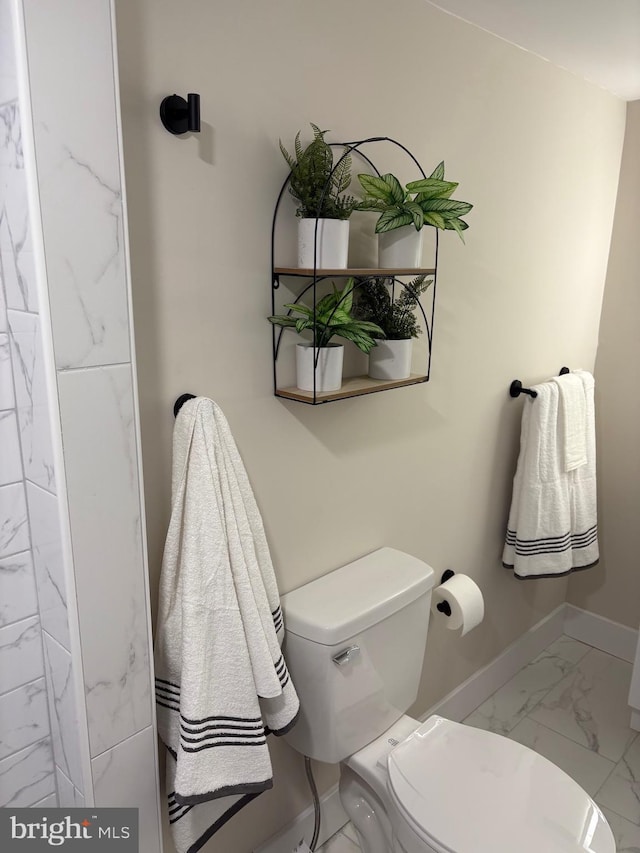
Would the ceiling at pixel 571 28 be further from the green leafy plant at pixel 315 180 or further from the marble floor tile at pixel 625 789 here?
the marble floor tile at pixel 625 789

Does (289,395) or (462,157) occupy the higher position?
(462,157)

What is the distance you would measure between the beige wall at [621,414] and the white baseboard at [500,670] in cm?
19

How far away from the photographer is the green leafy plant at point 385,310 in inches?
59.4

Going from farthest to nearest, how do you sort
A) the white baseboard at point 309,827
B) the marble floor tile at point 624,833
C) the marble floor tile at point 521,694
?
the marble floor tile at point 521,694 < the marble floor tile at point 624,833 < the white baseboard at point 309,827

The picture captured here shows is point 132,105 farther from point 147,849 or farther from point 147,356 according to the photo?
point 147,849

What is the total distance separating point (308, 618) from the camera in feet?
4.72

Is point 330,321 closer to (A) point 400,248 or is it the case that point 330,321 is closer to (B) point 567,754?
(A) point 400,248

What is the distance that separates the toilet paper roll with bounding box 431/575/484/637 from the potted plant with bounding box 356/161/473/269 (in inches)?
37.0

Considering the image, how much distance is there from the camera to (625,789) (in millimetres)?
2037

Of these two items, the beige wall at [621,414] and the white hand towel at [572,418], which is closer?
the white hand towel at [572,418]

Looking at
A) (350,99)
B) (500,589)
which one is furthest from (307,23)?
(500,589)

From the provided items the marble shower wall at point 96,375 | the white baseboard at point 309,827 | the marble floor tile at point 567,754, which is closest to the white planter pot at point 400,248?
the marble shower wall at point 96,375

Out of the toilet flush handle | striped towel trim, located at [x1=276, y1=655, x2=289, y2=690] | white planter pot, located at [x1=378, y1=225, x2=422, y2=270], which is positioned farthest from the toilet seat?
white planter pot, located at [x1=378, y1=225, x2=422, y2=270]

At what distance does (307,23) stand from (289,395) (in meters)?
0.74
